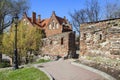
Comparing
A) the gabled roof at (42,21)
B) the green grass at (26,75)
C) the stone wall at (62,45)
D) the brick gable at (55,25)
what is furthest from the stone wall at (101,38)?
the gabled roof at (42,21)

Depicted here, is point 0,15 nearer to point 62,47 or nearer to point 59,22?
point 62,47

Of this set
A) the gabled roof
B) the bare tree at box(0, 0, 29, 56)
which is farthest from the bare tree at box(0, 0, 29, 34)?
the gabled roof

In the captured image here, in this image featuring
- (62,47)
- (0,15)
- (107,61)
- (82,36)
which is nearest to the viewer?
(107,61)

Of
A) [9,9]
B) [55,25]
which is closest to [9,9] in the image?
[9,9]

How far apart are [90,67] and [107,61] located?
1.12m

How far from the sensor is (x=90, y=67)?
59.2ft

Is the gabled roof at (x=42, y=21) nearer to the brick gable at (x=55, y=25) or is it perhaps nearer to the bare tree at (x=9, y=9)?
the brick gable at (x=55, y=25)

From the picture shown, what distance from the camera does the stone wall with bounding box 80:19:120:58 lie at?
17.6 meters

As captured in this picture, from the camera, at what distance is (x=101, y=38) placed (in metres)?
19.2

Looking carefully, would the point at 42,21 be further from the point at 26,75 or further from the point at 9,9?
A: the point at 26,75

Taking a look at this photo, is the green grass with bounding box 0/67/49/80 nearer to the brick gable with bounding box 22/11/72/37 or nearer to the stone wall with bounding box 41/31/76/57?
the stone wall with bounding box 41/31/76/57

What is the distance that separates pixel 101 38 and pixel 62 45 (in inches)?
521

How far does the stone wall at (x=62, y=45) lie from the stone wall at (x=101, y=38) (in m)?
9.84

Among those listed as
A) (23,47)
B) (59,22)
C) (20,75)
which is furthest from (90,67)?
(59,22)
